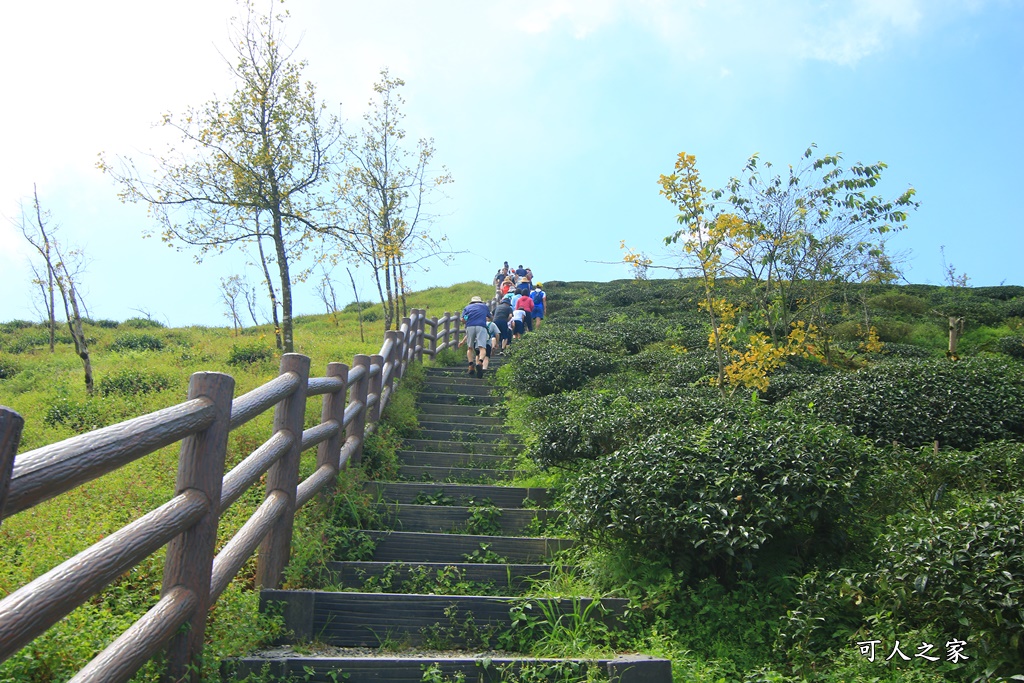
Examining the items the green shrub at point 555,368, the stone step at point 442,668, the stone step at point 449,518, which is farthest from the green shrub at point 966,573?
the green shrub at point 555,368

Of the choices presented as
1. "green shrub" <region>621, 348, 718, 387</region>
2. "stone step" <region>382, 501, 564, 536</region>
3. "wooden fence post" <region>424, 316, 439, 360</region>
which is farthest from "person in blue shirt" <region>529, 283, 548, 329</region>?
"stone step" <region>382, 501, 564, 536</region>

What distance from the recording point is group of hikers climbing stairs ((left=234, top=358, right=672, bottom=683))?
4762 mm

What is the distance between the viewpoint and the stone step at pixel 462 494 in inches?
332

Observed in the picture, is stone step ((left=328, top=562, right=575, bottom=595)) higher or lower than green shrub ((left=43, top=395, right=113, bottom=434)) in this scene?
lower

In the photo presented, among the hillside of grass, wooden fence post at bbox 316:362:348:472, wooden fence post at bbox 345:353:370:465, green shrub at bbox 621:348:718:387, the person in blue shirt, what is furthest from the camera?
the person in blue shirt

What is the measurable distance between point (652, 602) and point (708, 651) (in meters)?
0.54

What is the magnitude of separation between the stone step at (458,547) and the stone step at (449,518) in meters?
0.42

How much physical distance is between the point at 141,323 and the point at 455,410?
→ 2288 cm

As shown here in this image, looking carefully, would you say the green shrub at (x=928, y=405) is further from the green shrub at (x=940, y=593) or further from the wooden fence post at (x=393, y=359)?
the wooden fence post at (x=393, y=359)

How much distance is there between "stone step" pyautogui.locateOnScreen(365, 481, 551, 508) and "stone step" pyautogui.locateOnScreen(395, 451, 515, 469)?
1511 mm

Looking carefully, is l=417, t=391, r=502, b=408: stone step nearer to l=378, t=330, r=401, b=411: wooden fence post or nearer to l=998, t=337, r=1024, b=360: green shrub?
l=378, t=330, r=401, b=411: wooden fence post

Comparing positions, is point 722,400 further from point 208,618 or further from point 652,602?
point 208,618

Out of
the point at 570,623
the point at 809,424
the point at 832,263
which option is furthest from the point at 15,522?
the point at 832,263

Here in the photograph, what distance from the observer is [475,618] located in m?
5.70
